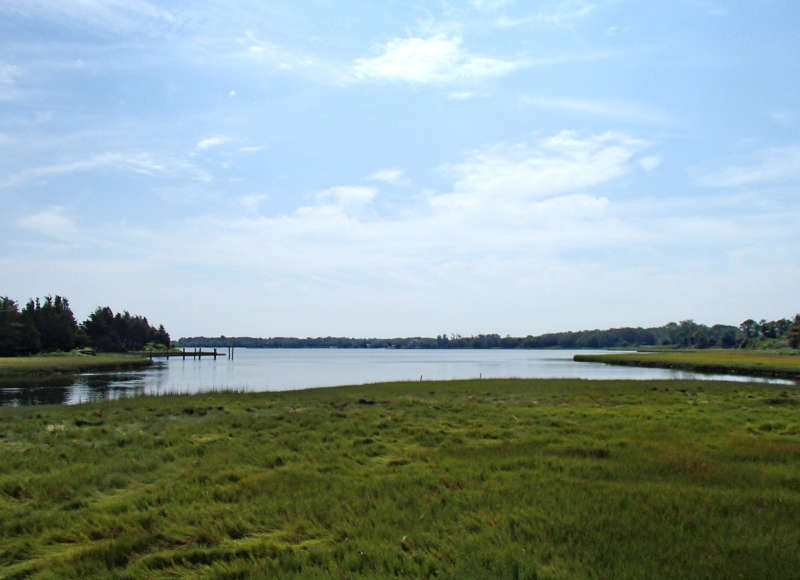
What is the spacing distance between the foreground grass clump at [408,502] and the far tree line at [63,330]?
324ft

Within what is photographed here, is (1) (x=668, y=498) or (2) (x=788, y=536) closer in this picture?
(2) (x=788, y=536)

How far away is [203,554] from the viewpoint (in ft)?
20.6

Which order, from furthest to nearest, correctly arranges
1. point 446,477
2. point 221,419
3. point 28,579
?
point 221,419, point 446,477, point 28,579

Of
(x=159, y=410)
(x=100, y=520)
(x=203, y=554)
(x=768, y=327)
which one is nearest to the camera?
(x=203, y=554)

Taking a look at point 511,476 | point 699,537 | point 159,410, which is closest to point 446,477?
point 511,476

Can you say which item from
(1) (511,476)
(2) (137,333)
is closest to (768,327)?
(2) (137,333)

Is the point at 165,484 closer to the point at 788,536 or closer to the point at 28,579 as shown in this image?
the point at 28,579

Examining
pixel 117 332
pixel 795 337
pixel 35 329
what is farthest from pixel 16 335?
pixel 795 337

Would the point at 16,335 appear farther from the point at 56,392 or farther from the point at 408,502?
the point at 408,502

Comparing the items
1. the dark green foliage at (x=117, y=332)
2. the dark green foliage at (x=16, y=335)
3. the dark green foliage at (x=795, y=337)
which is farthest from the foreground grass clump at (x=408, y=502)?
the dark green foliage at (x=795, y=337)

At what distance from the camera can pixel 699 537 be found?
21.0 feet

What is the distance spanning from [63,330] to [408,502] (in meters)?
124

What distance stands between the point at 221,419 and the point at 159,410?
18.2ft

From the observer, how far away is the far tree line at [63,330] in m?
96.1
